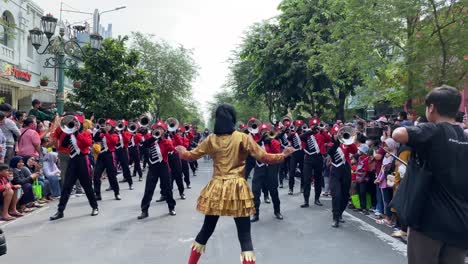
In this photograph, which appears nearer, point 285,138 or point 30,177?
point 30,177

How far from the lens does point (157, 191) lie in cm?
1299

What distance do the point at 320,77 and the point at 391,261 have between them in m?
14.3

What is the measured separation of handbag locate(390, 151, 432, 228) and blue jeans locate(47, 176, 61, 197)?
32.6 ft

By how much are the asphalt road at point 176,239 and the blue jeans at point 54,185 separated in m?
1.54

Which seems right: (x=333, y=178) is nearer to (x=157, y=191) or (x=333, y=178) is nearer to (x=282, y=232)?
(x=282, y=232)

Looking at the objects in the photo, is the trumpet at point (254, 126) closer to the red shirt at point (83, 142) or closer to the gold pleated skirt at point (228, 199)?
the red shirt at point (83, 142)

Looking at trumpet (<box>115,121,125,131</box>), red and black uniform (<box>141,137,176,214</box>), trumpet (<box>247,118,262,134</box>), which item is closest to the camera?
red and black uniform (<box>141,137,176,214</box>)

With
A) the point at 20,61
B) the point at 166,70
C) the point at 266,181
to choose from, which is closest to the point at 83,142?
the point at 266,181

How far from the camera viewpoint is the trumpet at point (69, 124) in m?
8.94

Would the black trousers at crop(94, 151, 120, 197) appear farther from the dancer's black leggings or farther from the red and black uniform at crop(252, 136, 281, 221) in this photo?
the dancer's black leggings

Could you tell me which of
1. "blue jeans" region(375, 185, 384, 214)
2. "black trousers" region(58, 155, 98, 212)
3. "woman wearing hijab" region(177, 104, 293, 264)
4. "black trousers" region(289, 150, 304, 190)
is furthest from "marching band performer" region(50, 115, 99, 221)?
"black trousers" region(289, 150, 304, 190)

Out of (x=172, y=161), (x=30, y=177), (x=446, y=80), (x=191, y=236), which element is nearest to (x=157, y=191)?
(x=172, y=161)

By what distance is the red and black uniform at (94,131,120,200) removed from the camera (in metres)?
11.3

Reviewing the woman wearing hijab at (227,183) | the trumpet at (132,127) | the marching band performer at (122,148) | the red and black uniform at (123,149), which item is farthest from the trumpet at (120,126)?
the woman wearing hijab at (227,183)
